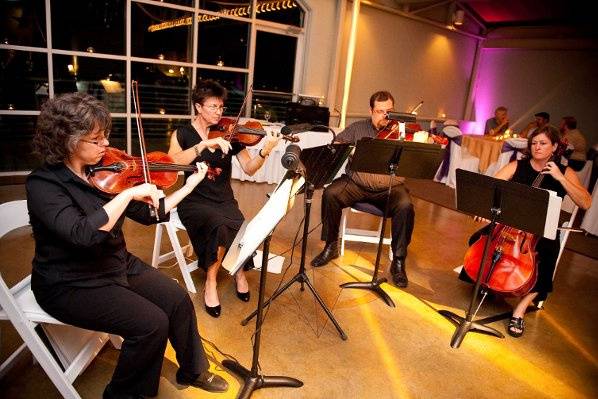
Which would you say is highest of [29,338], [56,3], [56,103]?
[56,3]

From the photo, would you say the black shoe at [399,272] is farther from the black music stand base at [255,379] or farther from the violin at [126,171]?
the violin at [126,171]

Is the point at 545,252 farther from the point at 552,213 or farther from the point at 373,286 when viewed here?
the point at 373,286

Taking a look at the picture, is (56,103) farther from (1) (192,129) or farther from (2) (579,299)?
(2) (579,299)

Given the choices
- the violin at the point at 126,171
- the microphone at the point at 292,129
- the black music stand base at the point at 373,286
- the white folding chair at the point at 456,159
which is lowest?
the black music stand base at the point at 373,286

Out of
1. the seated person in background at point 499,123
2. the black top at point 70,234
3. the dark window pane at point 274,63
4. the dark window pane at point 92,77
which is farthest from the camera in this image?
the seated person in background at point 499,123

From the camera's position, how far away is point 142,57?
527cm

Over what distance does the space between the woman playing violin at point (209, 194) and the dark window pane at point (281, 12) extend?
162 inches

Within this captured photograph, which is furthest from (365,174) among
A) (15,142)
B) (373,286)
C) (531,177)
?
(15,142)

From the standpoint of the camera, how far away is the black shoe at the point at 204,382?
1.82 metres

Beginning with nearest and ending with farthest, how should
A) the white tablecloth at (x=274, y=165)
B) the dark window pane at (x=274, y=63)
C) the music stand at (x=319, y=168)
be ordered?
the music stand at (x=319, y=168)
the white tablecloth at (x=274, y=165)
the dark window pane at (x=274, y=63)

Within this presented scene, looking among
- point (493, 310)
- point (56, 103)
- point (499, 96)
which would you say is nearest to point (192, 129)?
point (56, 103)

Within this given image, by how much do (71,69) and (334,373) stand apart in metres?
4.80

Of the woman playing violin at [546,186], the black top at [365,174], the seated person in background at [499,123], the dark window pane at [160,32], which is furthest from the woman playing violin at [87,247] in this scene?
the seated person in background at [499,123]

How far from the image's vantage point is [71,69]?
4.92m
